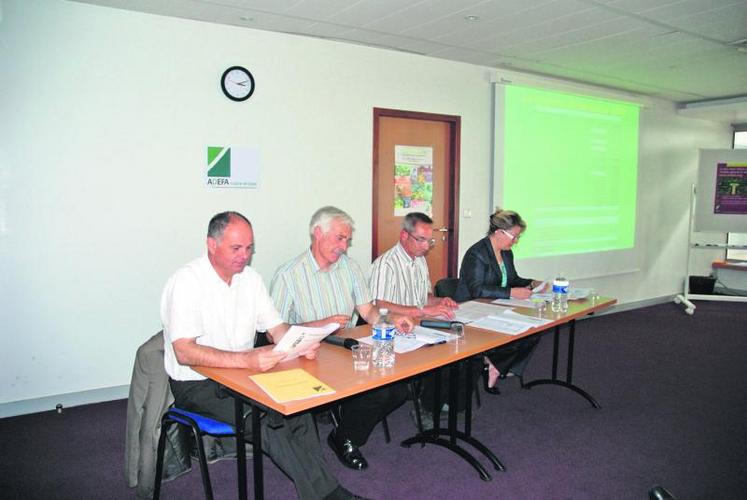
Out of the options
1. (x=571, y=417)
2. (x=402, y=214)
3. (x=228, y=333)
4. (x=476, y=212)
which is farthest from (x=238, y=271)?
(x=476, y=212)

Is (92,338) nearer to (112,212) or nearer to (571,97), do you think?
(112,212)

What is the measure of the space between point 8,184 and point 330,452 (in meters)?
2.64

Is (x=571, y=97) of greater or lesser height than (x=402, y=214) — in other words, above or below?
above

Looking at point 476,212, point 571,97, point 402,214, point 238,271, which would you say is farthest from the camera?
point 571,97

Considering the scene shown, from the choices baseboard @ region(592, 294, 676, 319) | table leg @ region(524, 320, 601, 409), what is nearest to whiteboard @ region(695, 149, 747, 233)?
baseboard @ region(592, 294, 676, 319)

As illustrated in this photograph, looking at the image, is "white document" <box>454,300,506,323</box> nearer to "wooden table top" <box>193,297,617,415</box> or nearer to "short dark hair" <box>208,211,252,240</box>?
"wooden table top" <box>193,297,617,415</box>

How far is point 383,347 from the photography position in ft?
8.11

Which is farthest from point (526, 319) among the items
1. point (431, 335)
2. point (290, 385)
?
point (290, 385)

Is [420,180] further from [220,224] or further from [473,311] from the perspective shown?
[220,224]

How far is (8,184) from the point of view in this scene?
3.58 metres

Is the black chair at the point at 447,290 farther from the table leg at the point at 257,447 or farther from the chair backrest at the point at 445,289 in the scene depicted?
the table leg at the point at 257,447

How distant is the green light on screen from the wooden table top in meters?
3.54

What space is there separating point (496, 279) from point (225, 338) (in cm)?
220

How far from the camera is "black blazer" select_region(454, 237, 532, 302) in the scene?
390 cm
